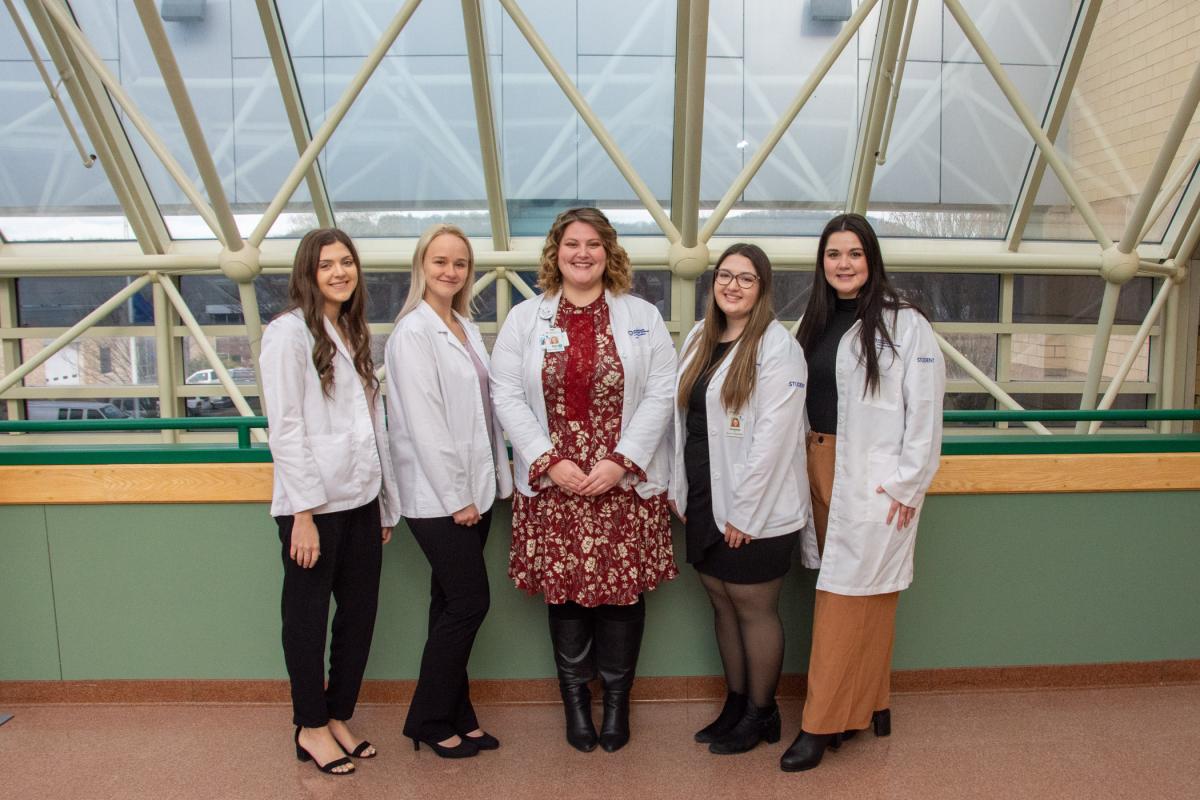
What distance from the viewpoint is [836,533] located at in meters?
2.75

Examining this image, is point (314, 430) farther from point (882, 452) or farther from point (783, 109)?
point (783, 109)

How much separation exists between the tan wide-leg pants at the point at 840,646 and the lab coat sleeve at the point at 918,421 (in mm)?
243

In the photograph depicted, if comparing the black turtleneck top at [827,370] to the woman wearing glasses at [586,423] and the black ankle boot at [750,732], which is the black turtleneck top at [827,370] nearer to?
the woman wearing glasses at [586,423]

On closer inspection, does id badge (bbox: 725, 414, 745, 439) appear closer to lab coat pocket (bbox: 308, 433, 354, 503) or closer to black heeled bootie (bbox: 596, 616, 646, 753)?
black heeled bootie (bbox: 596, 616, 646, 753)

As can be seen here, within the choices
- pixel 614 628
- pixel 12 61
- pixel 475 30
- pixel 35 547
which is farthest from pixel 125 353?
pixel 614 628

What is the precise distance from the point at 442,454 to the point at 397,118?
16.6ft

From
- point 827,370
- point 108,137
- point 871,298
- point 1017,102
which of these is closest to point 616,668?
point 827,370

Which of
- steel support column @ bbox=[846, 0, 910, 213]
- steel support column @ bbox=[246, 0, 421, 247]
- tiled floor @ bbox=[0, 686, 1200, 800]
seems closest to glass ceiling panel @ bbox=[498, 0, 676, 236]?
steel support column @ bbox=[246, 0, 421, 247]

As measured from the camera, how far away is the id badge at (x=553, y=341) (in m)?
2.79

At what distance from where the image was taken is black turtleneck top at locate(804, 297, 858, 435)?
9.27 ft

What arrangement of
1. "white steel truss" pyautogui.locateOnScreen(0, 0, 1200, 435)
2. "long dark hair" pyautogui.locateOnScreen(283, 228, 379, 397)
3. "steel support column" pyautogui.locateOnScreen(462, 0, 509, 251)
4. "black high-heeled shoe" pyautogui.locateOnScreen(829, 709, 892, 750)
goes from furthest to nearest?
"steel support column" pyautogui.locateOnScreen(462, 0, 509, 251) < "white steel truss" pyautogui.locateOnScreen(0, 0, 1200, 435) < "black high-heeled shoe" pyautogui.locateOnScreen(829, 709, 892, 750) < "long dark hair" pyautogui.locateOnScreen(283, 228, 379, 397)

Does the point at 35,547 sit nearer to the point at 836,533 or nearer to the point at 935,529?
the point at 836,533

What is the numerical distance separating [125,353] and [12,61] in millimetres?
2433

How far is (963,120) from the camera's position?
7.19m
